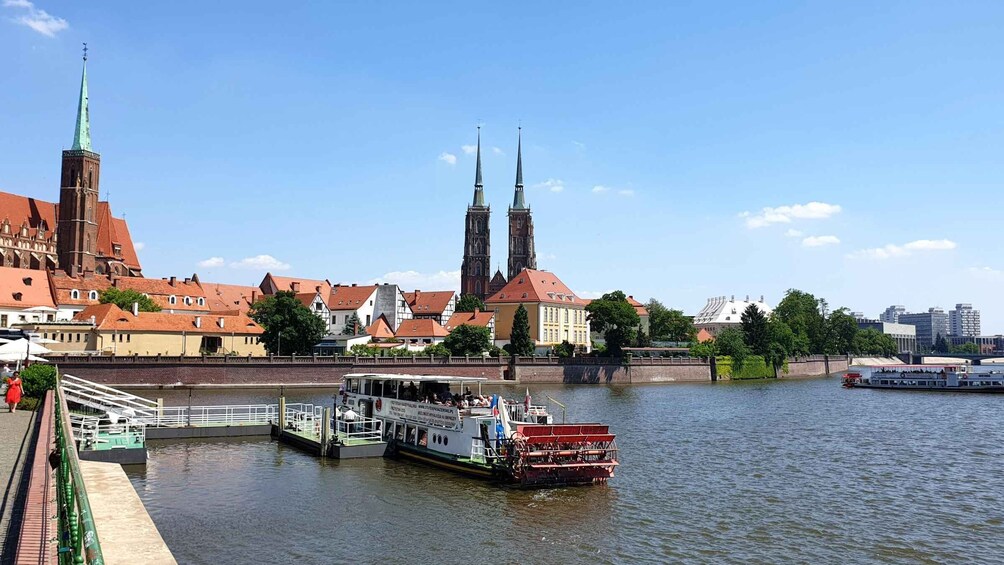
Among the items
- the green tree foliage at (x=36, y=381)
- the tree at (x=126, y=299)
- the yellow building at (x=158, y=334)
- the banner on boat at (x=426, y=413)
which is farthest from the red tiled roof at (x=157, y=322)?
the banner on boat at (x=426, y=413)

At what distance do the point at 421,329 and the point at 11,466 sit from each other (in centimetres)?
10939

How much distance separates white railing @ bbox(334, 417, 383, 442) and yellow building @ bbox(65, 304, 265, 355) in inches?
2310

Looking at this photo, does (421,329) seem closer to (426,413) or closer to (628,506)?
(426,413)

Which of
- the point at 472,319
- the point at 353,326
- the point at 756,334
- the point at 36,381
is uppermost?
the point at 472,319

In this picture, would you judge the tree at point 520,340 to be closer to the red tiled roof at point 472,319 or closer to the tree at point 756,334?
the red tiled roof at point 472,319

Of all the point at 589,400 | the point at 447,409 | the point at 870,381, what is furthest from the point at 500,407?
the point at 870,381

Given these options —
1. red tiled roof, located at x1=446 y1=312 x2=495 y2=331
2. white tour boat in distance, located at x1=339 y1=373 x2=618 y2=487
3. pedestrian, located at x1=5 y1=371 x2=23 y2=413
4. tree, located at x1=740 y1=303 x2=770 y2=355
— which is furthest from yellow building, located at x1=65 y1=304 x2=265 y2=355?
tree, located at x1=740 y1=303 x2=770 y2=355

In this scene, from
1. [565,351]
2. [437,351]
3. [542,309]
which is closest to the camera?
[437,351]

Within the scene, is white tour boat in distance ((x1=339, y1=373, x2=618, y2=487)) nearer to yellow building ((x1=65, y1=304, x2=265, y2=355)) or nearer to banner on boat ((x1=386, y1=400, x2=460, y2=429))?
banner on boat ((x1=386, y1=400, x2=460, y2=429))

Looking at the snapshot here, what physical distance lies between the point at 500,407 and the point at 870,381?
93164mm

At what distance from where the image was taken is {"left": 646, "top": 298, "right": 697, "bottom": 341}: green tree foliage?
16050cm

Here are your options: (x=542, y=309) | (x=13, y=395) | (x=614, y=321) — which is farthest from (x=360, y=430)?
(x=542, y=309)

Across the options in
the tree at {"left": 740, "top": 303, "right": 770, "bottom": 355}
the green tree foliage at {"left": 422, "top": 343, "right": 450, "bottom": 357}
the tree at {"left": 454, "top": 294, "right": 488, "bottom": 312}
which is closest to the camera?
the green tree foliage at {"left": 422, "top": 343, "right": 450, "bottom": 357}

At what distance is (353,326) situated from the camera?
137250mm
